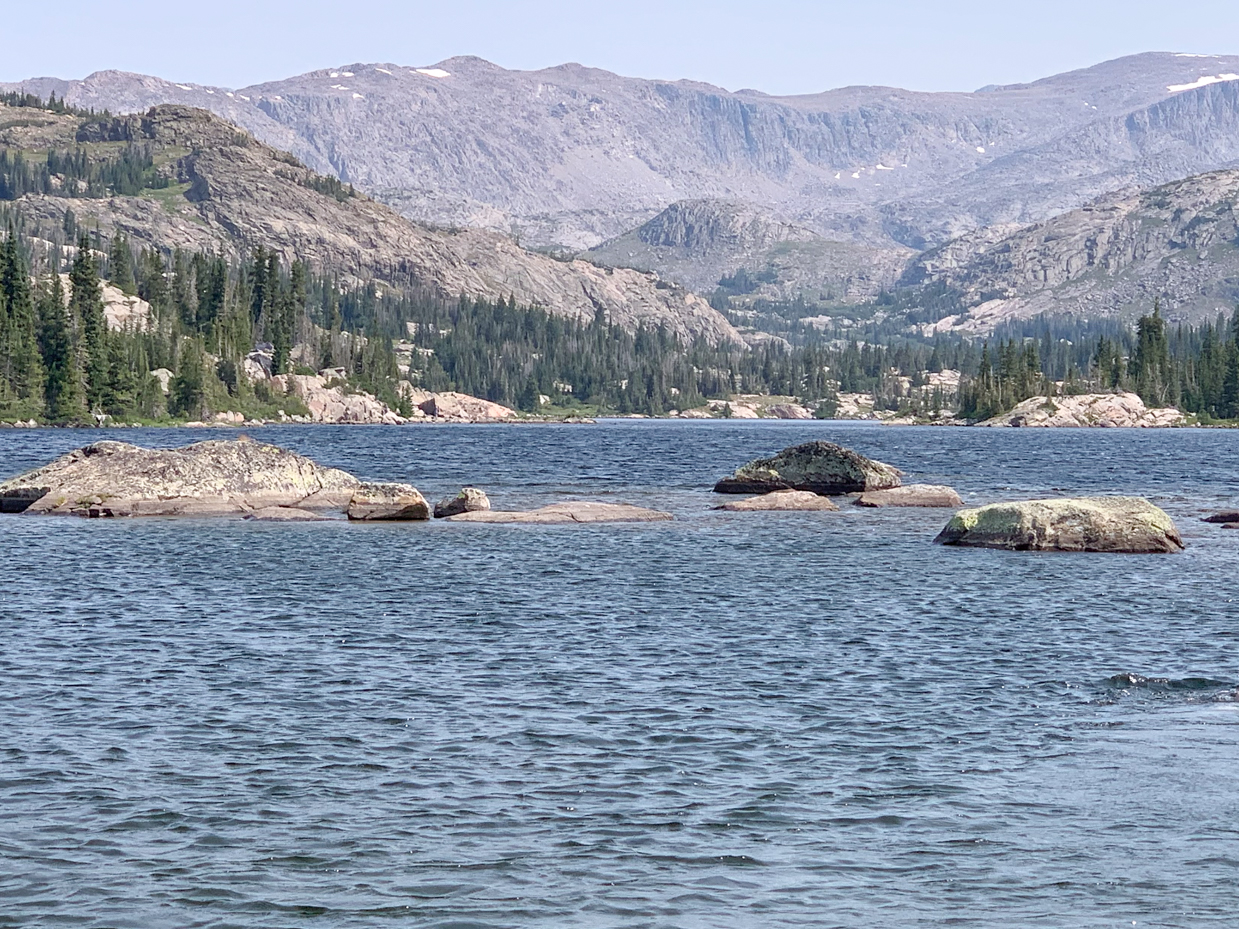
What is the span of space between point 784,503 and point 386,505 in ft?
71.6

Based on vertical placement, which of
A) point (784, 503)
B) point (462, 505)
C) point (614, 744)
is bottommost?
point (614, 744)

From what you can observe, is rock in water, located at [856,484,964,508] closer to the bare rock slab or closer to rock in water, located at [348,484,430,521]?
the bare rock slab

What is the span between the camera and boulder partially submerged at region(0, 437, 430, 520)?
220 feet

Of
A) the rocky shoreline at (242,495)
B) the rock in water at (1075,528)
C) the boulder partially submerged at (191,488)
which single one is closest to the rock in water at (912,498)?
the rocky shoreline at (242,495)

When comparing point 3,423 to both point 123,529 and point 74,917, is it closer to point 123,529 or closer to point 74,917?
point 123,529

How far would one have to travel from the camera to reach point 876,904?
53.1ft

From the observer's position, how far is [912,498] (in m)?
78.0

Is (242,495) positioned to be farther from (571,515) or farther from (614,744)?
(614,744)

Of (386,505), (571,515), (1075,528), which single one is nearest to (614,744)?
(1075,528)

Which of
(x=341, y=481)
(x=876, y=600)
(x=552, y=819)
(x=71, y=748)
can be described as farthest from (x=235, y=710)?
(x=341, y=481)

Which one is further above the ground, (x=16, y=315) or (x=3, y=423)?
(x=16, y=315)

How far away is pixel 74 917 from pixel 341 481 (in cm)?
6006

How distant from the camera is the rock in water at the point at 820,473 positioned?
82375 mm

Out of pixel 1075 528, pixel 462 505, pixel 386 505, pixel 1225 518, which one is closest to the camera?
pixel 1075 528
